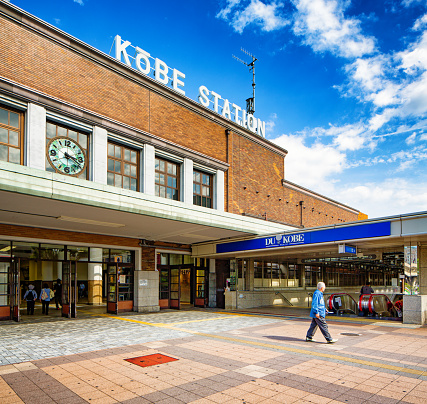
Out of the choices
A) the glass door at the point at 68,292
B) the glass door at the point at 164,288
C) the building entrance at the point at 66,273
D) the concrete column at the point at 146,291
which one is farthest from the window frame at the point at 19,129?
the glass door at the point at 164,288

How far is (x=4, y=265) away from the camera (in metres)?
13.9

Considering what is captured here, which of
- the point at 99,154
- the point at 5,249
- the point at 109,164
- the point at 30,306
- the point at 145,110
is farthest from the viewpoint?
the point at 145,110

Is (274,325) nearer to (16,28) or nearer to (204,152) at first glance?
(204,152)

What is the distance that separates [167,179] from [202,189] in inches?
105

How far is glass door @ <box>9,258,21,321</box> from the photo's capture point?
13969 mm

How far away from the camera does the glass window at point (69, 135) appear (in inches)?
583

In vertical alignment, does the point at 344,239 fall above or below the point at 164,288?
above

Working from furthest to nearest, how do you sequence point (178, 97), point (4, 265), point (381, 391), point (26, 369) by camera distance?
1. point (178, 97)
2. point (4, 265)
3. point (26, 369)
4. point (381, 391)

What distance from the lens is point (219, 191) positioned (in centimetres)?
2183

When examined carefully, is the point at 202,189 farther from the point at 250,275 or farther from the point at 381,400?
the point at 381,400

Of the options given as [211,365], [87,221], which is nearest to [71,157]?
[87,221]

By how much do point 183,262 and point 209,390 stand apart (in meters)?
14.9

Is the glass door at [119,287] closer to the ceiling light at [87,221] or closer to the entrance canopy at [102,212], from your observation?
the entrance canopy at [102,212]

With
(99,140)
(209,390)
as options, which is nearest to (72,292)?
(99,140)
